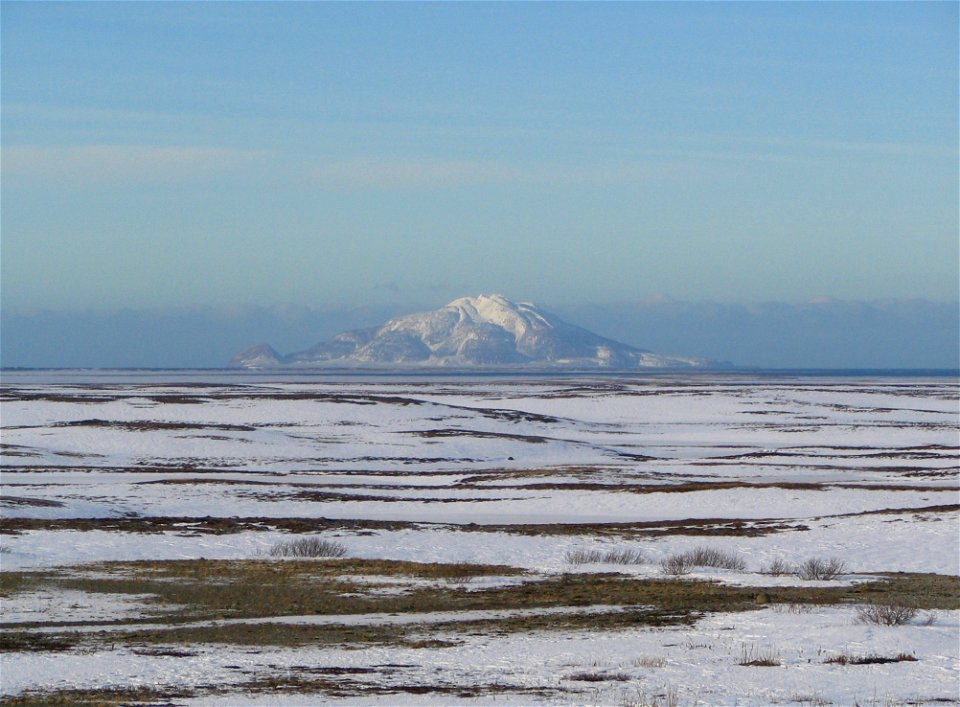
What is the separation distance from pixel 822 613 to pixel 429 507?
18.8 meters

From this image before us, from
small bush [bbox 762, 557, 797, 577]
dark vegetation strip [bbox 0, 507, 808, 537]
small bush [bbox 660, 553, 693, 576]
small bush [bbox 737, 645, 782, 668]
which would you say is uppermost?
small bush [bbox 737, 645, 782, 668]

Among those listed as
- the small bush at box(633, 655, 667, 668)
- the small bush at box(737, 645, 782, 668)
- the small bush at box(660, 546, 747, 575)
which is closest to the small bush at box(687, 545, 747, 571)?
the small bush at box(660, 546, 747, 575)

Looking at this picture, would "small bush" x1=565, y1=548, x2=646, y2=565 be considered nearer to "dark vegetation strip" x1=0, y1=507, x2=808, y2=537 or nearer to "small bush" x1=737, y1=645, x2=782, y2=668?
"dark vegetation strip" x1=0, y1=507, x2=808, y2=537

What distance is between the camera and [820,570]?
21141 mm

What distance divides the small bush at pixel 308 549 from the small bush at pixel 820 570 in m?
8.83

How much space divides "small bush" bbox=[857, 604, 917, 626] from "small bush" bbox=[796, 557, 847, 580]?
4.81 meters

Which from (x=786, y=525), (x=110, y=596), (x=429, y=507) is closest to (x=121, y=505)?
(x=429, y=507)

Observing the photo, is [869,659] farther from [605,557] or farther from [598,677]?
[605,557]

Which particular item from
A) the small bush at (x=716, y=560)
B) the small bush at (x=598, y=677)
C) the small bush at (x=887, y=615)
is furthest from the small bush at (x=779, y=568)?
the small bush at (x=598, y=677)

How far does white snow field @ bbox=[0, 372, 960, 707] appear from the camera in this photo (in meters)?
12.4

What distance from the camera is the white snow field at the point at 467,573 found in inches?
487

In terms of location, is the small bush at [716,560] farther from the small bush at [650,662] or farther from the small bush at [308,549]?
the small bush at [650,662]

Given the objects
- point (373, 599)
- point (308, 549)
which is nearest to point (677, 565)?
point (373, 599)

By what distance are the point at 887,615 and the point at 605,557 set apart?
8526 millimetres
